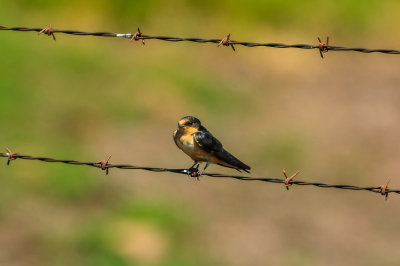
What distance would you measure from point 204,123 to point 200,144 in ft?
36.5

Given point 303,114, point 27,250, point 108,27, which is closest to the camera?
point 27,250

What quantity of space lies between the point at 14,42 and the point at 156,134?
4553mm

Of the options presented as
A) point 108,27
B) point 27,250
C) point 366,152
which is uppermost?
point 108,27

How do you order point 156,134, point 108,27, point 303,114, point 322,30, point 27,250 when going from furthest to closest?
point 322,30, point 108,27, point 303,114, point 156,134, point 27,250

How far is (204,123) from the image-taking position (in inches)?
774

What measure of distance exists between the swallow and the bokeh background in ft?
18.9

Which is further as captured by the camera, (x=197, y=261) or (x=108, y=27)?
(x=108, y=27)

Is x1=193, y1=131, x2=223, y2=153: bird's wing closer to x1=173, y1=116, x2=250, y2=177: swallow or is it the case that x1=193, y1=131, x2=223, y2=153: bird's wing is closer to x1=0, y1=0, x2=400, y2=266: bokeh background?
x1=173, y1=116, x2=250, y2=177: swallow

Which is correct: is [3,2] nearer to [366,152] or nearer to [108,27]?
[108,27]

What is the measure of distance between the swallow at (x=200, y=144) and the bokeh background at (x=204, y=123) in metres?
5.77

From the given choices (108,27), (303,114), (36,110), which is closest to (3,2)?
(108,27)

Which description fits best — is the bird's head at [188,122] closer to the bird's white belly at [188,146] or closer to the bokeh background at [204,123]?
the bird's white belly at [188,146]

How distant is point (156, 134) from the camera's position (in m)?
19.5

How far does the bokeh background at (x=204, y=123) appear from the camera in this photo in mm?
15359
